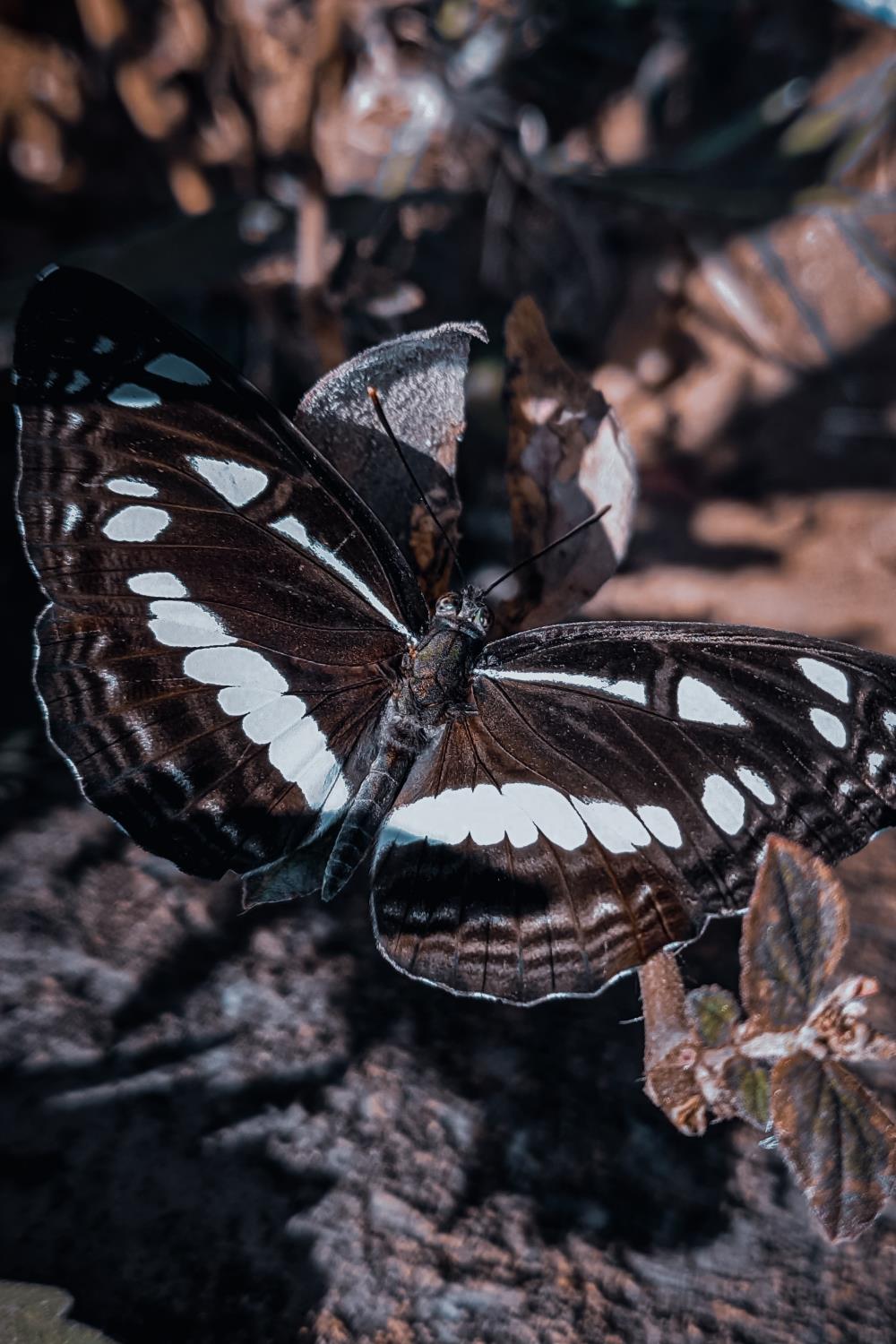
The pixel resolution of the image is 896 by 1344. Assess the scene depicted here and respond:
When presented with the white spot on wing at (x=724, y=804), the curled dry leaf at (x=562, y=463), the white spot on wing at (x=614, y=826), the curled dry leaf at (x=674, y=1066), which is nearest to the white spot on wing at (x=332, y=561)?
the curled dry leaf at (x=562, y=463)

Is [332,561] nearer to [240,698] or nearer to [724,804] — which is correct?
[240,698]

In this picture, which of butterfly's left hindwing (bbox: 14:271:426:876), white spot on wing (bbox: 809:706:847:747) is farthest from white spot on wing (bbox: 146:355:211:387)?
white spot on wing (bbox: 809:706:847:747)

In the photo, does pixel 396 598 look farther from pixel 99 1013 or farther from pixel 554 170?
pixel 554 170

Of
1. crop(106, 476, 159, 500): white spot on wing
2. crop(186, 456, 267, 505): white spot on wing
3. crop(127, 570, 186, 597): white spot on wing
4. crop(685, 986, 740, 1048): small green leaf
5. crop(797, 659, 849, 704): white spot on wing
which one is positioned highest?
crop(186, 456, 267, 505): white spot on wing

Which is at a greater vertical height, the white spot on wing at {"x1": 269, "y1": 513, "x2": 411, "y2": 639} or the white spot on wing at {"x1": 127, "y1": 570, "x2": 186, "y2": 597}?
the white spot on wing at {"x1": 269, "y1": 513, "x2": 411, "y2": 639}

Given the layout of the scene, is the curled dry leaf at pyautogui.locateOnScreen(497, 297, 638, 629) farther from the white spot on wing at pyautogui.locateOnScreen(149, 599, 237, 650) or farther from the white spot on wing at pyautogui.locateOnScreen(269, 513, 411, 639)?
the white spot on wing at pyautogui.locateOnScreen(149, 599, 237, 650)

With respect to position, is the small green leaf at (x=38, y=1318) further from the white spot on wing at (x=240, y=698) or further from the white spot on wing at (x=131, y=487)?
the white spot on wing at (x=131, y=487)
